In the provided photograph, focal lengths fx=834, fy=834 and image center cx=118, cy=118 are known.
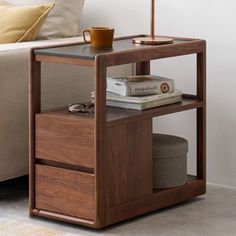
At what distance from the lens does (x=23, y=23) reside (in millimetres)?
3271

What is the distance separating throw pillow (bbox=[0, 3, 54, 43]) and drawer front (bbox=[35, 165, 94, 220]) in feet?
2.14

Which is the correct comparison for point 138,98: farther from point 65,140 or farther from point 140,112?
point 65,140

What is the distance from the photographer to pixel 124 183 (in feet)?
9.18

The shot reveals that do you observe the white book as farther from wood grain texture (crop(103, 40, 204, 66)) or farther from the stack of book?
wood grain texture (crop(103, 40, 204, 66))

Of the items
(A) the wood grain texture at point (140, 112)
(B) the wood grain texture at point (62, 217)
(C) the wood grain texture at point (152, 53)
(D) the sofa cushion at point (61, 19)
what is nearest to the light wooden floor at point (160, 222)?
(B) the wood grain texture at point (62, 217)

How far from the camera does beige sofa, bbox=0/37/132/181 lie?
117 inches

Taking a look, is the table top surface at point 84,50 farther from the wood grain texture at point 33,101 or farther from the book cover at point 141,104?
the book cover at point 141,104

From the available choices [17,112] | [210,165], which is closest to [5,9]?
[17,112]

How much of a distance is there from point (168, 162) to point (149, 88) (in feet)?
0.92

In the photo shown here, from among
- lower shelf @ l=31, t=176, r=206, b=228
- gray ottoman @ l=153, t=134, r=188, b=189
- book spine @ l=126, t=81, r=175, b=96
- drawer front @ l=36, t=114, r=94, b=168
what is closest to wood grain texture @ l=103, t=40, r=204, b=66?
book spine @ l=126, t=81, r=175, b=96

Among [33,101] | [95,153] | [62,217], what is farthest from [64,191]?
[33,101]

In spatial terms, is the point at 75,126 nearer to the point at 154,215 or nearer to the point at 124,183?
the point at 124,183

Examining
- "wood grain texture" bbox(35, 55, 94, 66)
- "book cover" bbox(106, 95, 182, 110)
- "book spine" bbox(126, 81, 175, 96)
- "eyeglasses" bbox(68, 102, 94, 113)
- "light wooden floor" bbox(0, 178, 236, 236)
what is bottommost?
"light wooden floor" bbox(0, 178, 236, 236)

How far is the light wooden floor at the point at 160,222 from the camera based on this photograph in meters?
2.74
